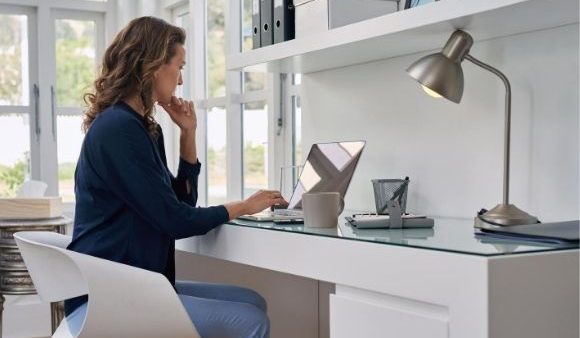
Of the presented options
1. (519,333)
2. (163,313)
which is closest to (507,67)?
(519,333)

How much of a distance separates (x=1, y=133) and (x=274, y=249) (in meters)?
2.80

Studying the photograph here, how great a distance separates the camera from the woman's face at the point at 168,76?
2139mm

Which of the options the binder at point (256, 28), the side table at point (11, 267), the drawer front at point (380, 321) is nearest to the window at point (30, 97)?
the side table at point (11, 267)

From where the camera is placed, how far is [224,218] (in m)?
2.03

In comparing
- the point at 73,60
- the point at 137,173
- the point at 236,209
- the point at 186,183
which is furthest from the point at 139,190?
the point at 73,60

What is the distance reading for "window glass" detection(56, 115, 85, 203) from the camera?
4355 millimetres

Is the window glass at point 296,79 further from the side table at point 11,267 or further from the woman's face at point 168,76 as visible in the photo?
the side table at point 11,267

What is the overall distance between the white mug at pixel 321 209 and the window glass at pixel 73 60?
2.70 metres

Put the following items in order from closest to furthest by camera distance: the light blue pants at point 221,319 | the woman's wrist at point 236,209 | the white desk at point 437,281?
the white desk at point 437,281 < the light blue pants at point 221,319 < the woman's wrist at point 236,209

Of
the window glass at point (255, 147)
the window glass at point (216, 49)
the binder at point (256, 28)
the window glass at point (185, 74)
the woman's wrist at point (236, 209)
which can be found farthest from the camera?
the window glass at point (185, 74)

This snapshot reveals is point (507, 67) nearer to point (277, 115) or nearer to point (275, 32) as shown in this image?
point (275, 32)

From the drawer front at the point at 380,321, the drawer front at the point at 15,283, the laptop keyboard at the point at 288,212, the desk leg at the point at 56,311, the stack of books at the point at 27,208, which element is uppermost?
the laptop keyboard at the point at 288,212

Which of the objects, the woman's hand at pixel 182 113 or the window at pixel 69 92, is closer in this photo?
the woman's hand at pixel 182 113

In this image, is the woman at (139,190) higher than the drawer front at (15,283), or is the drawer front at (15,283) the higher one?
the woman at (139,190)
